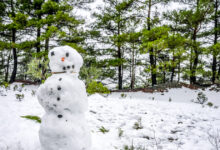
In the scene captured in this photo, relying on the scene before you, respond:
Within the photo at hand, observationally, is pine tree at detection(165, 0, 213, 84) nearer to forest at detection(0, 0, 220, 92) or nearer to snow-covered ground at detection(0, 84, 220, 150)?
forest at detection(0, 0, 220, 92)

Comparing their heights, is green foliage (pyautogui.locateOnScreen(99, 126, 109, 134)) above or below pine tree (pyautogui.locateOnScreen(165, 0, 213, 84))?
below

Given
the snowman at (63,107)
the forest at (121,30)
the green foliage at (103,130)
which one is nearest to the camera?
the snowman at (63,107)

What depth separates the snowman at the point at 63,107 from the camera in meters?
1.74

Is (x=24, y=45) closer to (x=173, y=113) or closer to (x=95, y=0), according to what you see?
(x=95, y=0)

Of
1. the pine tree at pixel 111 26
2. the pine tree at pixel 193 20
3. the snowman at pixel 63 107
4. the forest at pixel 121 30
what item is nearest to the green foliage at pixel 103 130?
the snowman at pixel 63 107

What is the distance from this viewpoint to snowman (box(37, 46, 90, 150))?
1.74m

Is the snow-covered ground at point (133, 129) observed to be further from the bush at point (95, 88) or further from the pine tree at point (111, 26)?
the pine tree at point (111, 26)

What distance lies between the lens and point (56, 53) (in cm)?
191

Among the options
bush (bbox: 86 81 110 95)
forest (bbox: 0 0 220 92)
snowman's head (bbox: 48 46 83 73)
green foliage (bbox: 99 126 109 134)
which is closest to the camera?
snowman's head (bbox: 48 46 83 73)

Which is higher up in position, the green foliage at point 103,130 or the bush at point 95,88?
the bush at point 95,88

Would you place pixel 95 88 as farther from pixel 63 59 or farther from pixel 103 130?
pixel 63 59

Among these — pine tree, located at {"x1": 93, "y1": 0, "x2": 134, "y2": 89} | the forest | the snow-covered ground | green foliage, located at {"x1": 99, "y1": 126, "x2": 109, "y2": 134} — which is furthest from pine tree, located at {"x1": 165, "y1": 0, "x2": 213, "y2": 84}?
green foliage, located at {"x1": 99, "y1": 126, "x2": 109, "y2": 134}

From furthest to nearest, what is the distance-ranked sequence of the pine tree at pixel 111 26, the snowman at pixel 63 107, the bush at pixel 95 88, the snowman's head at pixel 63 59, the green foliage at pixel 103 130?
1. the pine tree at pixel 111 26
2. the bush at pixel 95 88
3. the green foliage at pixel 103 130
4. the snowman's head at pixel 63 59
5. the snowman at pixel 63 107

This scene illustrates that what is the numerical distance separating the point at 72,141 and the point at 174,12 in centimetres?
1156
